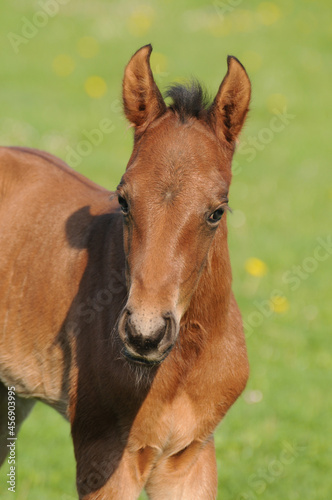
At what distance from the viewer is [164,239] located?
293cm

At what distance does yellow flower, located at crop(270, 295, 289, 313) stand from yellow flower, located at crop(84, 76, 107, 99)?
22.6ft

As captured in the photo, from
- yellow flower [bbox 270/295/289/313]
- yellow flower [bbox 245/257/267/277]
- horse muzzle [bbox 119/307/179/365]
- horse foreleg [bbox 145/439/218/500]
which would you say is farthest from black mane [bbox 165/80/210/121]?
yellow flower [bbox 245/257/267/277]

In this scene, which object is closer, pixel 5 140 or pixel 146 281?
pixel 146 281

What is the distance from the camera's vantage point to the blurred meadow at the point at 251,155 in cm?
547

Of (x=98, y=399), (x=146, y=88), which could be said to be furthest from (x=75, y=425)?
(x=146, y=88)

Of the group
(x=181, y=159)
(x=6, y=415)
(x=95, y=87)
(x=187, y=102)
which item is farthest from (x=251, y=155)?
(x=181, y=159)

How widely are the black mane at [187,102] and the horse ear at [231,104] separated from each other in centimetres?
6

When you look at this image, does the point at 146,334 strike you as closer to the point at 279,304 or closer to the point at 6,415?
the point at 6,415

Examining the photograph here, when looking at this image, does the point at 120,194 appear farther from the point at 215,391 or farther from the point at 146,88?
the point at 215,391

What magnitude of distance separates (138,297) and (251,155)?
29.8 ft

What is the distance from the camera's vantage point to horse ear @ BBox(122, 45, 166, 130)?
3396 mm

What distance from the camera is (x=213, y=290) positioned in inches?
138

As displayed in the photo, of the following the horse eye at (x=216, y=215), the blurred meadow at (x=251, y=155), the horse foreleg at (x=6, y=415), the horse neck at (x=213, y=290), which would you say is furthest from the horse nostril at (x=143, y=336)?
the horse foreleg at (x=6, y=415)

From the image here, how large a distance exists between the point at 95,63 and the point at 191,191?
1182cm
